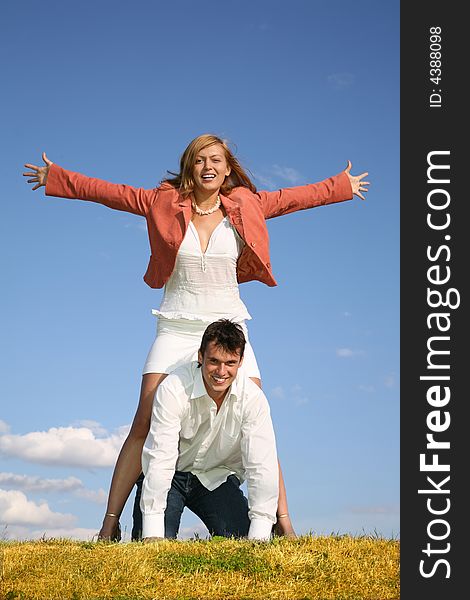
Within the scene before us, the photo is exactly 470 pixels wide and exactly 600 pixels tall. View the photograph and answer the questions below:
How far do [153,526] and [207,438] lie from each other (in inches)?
39.6

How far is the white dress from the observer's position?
26.6 ft

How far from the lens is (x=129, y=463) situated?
8219 mm

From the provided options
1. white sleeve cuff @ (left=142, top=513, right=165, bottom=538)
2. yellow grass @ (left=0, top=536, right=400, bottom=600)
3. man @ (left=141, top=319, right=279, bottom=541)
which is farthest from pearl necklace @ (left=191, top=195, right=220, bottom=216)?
yellow grass @ (left=0, top=536, right=400, bottom=600)

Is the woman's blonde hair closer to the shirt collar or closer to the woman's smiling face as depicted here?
the woman's smiling face

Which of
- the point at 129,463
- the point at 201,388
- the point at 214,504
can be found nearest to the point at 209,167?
the point at 201,388

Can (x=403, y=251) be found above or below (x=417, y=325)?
above

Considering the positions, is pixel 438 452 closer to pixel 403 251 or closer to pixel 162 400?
pixel 403 251

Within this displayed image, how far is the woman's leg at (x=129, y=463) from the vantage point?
8.08 metres

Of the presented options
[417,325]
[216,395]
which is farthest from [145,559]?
[417,325]

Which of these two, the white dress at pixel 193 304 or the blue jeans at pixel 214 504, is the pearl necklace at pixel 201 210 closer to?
the white dress at pixel 193 304

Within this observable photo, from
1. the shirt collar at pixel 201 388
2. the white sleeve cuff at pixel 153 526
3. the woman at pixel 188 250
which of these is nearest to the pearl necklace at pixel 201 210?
the woman at pixel 188 250

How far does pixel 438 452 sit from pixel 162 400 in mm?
2385

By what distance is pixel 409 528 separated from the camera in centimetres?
673

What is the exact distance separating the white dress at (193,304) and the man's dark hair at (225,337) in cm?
57
